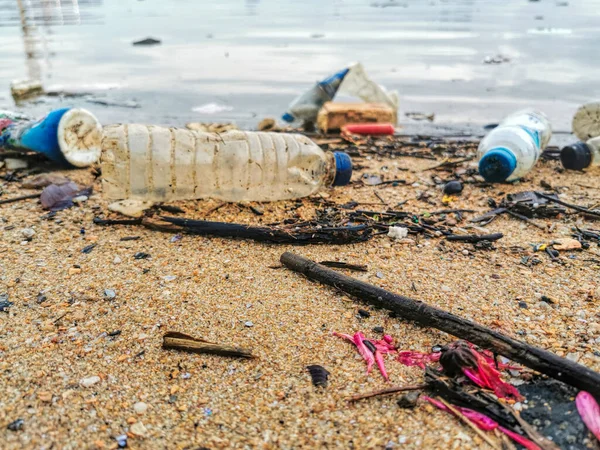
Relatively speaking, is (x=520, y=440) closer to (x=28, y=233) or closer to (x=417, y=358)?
(x=417, y=358)

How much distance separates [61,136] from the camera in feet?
14.2

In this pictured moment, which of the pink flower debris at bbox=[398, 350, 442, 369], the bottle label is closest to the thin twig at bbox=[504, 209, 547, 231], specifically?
the bottle label

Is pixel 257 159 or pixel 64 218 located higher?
pixel 257 159

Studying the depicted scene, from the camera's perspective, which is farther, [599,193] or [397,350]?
[599,193]

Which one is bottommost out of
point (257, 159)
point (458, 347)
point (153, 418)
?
point (153, 418)

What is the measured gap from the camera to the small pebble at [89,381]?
6.29 feet

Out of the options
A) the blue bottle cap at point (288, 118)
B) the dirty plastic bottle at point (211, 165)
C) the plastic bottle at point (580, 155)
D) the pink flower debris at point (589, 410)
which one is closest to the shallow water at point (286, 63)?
the blue bottle cap at point (288, 118)

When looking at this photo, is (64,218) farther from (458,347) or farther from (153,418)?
(458,347)

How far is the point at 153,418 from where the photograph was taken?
70.0 inches

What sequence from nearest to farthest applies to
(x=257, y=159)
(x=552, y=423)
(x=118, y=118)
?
(x=552, y=423) → (x=257, y=159) → (x=118, y=118)

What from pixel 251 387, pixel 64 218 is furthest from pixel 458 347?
pixel 64 218

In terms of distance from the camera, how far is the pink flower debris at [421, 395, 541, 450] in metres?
1.62

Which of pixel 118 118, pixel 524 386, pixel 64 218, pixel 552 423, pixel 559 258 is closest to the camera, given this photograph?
pixel 552 423

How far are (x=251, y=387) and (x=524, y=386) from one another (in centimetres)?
104
